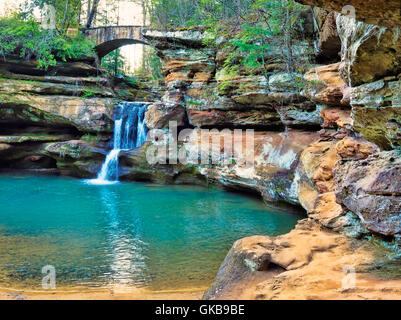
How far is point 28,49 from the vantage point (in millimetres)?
17344

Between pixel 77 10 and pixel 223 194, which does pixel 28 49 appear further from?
pixel 223 194

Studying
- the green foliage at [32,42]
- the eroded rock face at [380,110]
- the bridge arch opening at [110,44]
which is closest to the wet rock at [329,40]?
the eroded rock face at [380,110]

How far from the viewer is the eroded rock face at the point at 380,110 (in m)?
3.76

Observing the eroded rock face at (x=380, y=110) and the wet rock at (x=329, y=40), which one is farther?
the wet rock at (x=329, y=40)

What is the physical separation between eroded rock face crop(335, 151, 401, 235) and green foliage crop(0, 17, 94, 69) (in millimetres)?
16607

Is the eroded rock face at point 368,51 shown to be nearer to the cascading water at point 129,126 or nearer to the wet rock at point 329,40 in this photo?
the wet rock at point 329,40

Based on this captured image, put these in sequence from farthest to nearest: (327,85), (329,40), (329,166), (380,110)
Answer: (329,40) < (327,85) < (329,166) < (380,110)

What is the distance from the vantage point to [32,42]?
55.4 ft

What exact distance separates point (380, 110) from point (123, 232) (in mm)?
5889

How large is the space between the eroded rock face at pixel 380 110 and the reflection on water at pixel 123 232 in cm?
324

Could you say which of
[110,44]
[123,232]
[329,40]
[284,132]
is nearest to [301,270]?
[123,232]

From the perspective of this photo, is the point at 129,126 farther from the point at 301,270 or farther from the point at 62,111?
the point at 301,270

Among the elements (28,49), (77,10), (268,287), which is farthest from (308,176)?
(77,10)
